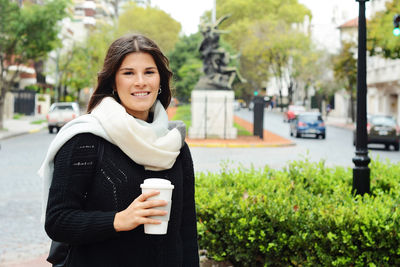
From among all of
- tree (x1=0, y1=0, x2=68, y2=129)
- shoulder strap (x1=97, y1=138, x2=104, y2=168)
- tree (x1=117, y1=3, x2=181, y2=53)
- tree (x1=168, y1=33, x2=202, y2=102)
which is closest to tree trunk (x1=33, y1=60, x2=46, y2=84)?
tree (x1=168, y1=33, x2=202, y2=102)

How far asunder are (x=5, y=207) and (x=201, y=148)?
13.6 m

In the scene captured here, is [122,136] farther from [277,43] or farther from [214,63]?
[277,43]

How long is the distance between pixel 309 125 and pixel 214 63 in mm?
6603

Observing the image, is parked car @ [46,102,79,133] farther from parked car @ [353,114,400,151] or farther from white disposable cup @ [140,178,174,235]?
white disposable cup @ [140,178,174,235]

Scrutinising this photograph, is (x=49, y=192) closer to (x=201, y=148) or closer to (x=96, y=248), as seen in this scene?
(x=96, y=248)

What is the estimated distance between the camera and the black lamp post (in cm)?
612

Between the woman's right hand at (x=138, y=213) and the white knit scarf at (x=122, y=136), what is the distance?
0.75ft

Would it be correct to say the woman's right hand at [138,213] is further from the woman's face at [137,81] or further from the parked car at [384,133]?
the parked car at [384,133]

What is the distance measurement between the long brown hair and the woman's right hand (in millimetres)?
533

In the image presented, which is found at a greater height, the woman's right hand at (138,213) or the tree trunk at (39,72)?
the tree trunk at (39,72)

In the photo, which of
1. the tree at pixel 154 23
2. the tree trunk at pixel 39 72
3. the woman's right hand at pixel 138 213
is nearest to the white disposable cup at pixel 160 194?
the woman's right hand at pixel 138 213

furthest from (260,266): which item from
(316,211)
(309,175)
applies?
(309,175)

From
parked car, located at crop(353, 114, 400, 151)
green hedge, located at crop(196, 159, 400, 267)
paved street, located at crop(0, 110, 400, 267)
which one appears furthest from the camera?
parked car, located at crop(353, 114, 400, 151)

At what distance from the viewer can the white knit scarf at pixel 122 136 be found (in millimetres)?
2258
